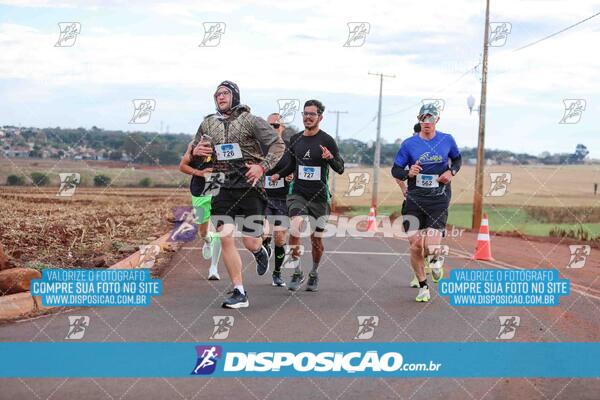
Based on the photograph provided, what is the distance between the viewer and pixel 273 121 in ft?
43.4

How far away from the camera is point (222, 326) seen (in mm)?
9266

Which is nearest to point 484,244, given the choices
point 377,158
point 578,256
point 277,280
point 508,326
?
point 578,256

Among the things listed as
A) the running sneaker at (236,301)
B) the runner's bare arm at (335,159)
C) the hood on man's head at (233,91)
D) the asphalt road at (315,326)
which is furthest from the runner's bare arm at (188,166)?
the runner's bare arm at (335,159)

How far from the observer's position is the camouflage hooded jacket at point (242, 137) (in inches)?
403

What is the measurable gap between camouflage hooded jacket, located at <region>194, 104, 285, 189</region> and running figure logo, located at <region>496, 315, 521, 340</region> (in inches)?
119

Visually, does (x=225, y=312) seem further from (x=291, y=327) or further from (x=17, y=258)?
(x=17, y=258)

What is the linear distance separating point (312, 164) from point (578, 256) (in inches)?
450

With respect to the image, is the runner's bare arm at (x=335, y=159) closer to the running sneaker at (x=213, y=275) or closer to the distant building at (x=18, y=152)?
the running sneaker at (x=213, y=275)

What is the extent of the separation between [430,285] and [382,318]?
332cm

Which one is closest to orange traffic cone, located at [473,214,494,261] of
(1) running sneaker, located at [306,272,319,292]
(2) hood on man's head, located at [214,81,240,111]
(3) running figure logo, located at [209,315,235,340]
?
(1) running sneaker, located at [306,272,319,292]

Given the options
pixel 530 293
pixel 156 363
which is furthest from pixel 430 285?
pixel 156 363

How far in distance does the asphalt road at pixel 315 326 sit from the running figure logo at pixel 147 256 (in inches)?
20.5

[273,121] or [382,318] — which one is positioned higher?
[273,121]

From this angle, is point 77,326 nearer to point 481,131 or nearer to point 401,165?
point 401,165
